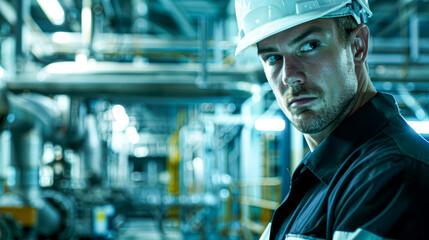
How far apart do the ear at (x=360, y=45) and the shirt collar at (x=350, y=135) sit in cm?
17

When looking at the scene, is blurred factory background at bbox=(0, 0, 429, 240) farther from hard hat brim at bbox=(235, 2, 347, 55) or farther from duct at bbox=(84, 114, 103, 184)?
hard hat brim at bbox=(235, 2, 347, 55)

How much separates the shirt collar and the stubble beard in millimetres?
63

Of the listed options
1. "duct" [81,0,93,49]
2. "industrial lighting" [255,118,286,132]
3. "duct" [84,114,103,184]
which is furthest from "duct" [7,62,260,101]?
"duct" [84,114,103,184]

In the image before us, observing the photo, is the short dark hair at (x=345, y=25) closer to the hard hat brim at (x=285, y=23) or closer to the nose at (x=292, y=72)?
the hard hat brim at (x=285, y=23)

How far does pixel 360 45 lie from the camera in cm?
122

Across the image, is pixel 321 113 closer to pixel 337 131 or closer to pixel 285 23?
pixel 337 131

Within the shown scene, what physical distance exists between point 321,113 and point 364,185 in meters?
0.36

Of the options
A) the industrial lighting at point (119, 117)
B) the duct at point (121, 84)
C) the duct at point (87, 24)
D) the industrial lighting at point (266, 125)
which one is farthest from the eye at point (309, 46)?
the industrial lighting at point (119, 117)

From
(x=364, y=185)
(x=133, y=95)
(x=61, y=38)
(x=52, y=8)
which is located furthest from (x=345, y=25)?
(x=61, y=38)

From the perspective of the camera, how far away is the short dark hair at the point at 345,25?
1167 millimetres

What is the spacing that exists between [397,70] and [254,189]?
3678mm

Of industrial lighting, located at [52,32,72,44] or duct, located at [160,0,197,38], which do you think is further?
duct, located at [160,0,197,38]

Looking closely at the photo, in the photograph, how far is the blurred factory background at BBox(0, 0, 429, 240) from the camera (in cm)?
441

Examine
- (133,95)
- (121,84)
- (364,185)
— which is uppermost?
(121,84)
